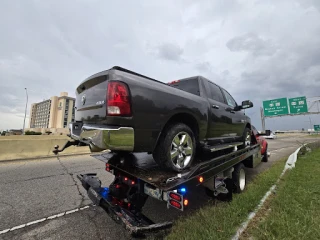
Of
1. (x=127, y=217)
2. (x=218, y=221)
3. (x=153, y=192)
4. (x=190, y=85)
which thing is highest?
(x=190, y=85)

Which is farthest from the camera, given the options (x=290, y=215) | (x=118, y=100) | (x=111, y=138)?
(x=290, y=215)

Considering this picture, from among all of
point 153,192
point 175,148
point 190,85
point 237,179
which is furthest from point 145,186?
point 237,179

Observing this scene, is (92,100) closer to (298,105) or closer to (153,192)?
(153,192)

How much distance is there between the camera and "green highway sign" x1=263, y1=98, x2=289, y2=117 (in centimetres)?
2927

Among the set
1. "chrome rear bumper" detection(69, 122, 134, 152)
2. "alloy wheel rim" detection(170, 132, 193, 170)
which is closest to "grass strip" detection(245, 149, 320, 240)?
"alloy wheel rim" detection(170, 132, 193, 170)

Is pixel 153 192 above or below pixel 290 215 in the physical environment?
above

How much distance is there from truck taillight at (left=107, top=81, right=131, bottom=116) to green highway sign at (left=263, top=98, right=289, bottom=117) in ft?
108

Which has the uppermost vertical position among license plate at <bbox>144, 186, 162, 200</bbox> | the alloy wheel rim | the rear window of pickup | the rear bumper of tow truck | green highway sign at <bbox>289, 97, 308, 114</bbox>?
green highway sign at <bbox>289, 97, 308, 114</bbox>

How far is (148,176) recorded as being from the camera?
8.38 ft

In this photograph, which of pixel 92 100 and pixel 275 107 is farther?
pixel 275 107

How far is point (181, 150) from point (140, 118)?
2.91 feet

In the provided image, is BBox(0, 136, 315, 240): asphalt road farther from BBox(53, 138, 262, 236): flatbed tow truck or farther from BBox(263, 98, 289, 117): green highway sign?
Result: BBox(263, 98, 289, 117): green highway sign

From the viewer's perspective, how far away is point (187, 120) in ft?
10.4

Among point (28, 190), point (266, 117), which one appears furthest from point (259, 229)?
point (266, 117)
